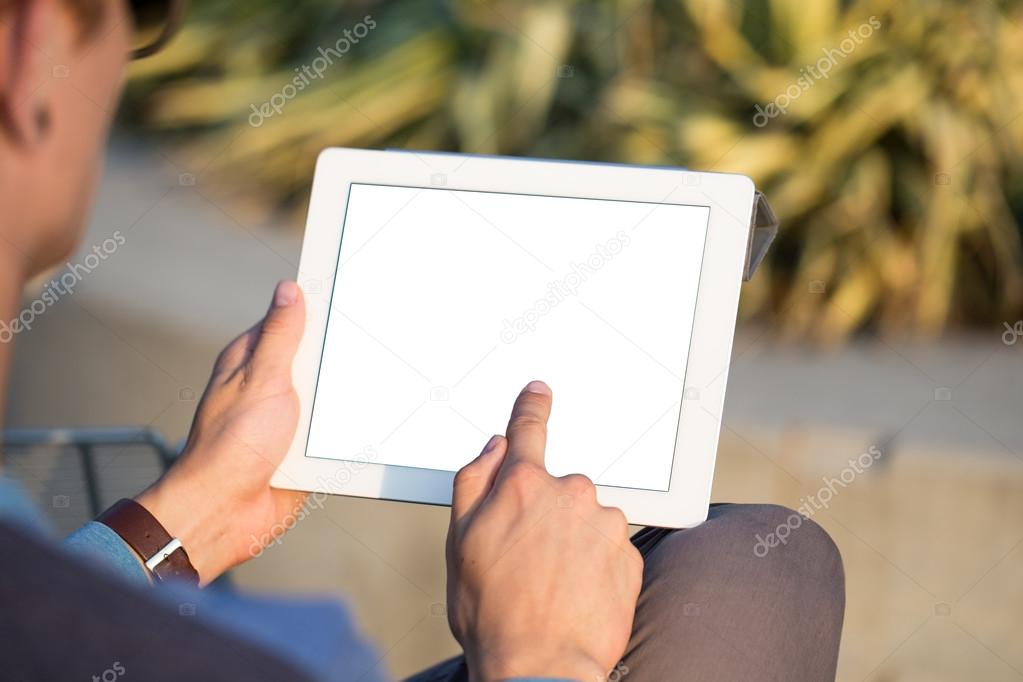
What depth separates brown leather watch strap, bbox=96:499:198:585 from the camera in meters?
1.51

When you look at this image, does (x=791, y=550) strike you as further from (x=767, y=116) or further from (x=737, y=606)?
(x=767, y=116)

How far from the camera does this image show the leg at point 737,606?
50.3 inches

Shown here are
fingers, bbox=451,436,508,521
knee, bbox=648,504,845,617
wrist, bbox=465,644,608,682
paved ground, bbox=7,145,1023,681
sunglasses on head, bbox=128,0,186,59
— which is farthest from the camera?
paved ground, bbox=7,145,1023,681

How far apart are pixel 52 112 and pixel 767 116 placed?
11.9ft

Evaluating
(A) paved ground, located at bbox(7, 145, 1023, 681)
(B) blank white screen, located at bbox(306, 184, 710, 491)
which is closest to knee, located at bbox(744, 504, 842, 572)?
(B) blank white screen, located at bbox(306, 184, 710, 491)

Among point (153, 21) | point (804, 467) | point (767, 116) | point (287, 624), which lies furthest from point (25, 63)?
point (767, 116)

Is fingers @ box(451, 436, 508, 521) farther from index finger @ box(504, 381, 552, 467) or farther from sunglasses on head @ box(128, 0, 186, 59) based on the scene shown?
sunglasses on head @ box(128, 0, 186, 59)

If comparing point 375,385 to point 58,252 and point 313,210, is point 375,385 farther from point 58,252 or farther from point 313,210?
point 58,252

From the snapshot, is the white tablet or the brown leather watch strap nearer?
the white tablet

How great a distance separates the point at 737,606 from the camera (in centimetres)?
131

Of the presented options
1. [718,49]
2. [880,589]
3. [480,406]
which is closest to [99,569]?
[480,406]

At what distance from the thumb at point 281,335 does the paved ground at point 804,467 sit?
0.61 m

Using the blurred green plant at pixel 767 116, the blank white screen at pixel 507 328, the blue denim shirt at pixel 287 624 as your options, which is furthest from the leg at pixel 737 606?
the blurred green plant at pixel 767 116

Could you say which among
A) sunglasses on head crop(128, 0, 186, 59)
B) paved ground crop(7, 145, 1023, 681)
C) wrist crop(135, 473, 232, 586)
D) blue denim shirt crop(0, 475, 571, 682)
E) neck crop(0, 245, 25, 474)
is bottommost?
paved ground crop(7, 145, 1023, 681)
